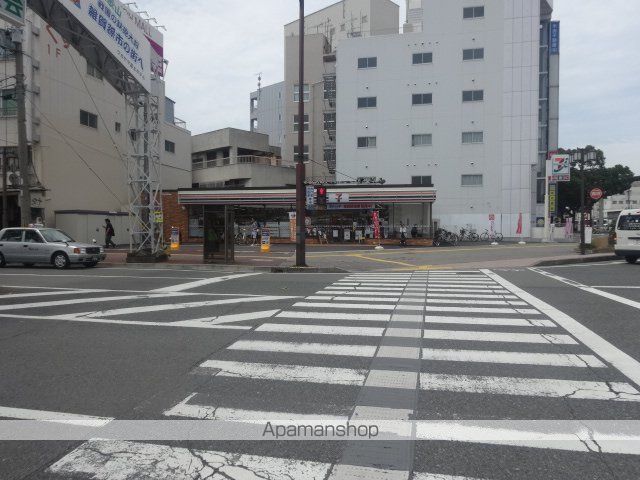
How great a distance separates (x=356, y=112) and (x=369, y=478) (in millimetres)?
43791

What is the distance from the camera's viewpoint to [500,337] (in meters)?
6.98

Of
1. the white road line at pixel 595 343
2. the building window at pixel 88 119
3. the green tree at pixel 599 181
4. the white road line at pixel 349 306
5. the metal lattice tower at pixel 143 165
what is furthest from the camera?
the green tree at pixel 599 181

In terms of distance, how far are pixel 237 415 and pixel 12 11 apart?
34.0ft

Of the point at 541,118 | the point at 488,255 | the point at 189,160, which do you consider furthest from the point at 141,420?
the point at 541,118

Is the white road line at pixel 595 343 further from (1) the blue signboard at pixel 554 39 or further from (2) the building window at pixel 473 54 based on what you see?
(1) the blue signboard at pixel 554 39

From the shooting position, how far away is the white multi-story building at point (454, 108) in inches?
1615

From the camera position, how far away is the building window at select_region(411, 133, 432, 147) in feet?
141

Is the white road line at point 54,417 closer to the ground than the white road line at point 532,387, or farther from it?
closer to the ground

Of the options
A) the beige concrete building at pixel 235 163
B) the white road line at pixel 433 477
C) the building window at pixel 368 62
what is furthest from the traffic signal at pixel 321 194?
the building window at pixel 368 62

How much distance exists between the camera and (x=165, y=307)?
973 cm

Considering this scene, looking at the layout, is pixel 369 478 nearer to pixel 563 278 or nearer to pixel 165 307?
pixel 165 307

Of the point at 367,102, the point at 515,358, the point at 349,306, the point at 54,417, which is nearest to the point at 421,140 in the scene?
the point at 367,102

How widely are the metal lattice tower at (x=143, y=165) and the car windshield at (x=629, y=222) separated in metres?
19.2

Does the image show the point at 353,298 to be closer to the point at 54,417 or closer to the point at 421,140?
the point at 54,417
